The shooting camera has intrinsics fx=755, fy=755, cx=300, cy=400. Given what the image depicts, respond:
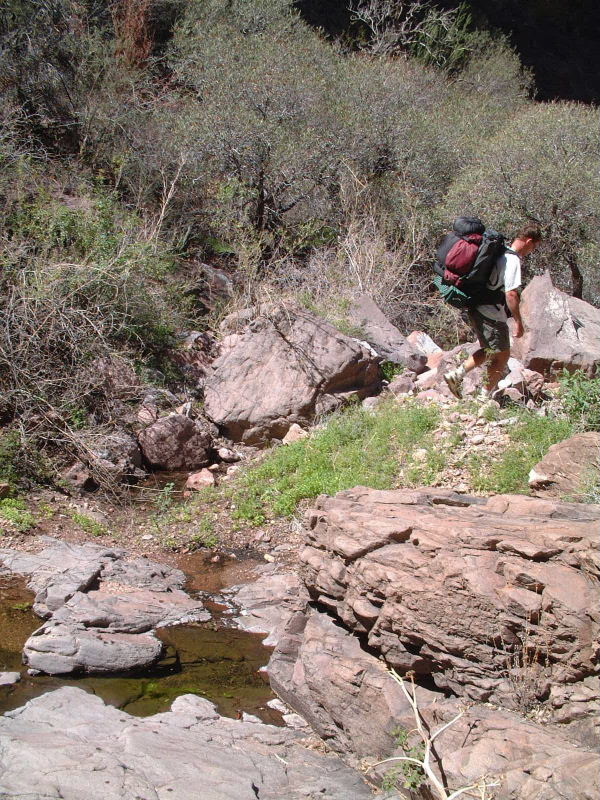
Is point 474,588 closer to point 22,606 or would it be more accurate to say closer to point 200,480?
point 22,606

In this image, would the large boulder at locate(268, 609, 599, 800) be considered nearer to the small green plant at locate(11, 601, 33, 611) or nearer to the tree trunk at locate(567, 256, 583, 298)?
the small green plant at locate(11, 601, 33, 611)

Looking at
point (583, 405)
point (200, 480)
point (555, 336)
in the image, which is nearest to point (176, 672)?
point (200, 480)

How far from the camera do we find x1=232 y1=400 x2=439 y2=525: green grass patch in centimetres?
645

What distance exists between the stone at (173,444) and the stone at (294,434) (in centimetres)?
85

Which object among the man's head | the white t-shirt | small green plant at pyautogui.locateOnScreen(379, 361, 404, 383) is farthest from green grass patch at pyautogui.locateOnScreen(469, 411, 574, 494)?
small green plant at pyautogui.locateOnScreen(379, 361, 404, 383)

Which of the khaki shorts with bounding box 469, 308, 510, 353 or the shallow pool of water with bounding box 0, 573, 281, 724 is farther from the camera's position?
the khaki shorts with bounding box 469, 308, 510, 353

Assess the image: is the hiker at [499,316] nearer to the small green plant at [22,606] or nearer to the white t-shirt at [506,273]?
the white t-shirt at [506,273]

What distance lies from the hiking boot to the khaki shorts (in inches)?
21.9

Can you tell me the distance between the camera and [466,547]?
12.3ft

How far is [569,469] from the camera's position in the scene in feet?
16.1

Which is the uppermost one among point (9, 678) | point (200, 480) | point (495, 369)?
point (495, 369)

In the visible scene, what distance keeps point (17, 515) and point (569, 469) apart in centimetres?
427

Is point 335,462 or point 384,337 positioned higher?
point 384,337

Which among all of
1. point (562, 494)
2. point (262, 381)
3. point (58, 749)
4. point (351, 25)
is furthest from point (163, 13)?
point (58, 749)
